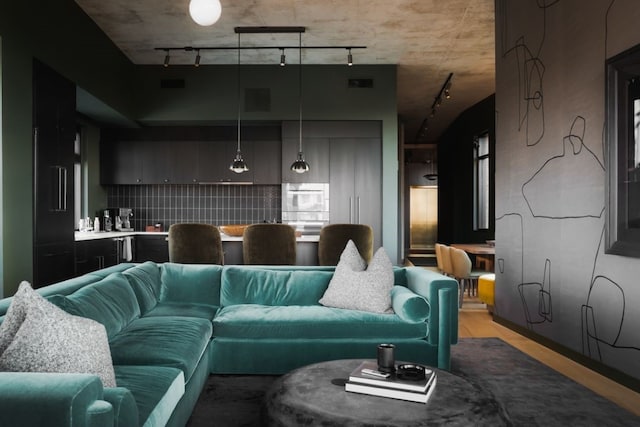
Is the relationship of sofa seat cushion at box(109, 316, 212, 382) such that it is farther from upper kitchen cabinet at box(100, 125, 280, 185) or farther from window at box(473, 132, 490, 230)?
window at box(473, 132, 490, 230)

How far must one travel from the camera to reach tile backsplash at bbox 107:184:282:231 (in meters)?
8.10

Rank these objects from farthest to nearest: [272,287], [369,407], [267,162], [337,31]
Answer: [267,162], [337,31], [272,287], [369,407]

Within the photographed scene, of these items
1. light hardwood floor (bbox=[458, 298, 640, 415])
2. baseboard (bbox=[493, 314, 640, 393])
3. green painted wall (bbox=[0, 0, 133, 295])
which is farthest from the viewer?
green painted wall (bbox=[0, 0, 133, 295])

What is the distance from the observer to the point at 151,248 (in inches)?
285

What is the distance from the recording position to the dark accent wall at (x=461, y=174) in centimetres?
952

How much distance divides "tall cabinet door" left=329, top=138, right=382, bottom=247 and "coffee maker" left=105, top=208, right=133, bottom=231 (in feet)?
10.9

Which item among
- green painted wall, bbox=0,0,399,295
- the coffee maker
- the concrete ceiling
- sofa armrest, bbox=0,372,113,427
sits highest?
the concrete ceiling

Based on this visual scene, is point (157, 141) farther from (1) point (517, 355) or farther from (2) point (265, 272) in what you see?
(1) point (517, 355)

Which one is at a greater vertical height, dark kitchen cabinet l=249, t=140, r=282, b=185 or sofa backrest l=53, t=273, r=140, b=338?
dark kitchen cabinet l=249, t=140, r=282, b=185

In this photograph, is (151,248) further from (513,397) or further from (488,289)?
(513,397)

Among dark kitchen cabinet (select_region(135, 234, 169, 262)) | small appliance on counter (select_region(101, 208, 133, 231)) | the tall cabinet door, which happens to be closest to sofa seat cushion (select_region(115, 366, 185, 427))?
dark kitchen cabinet (select_region(135, 234, 169, 262))

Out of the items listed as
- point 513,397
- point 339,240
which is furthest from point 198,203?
point 513,397

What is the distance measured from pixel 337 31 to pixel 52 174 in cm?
366

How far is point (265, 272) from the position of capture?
12.5 ft
